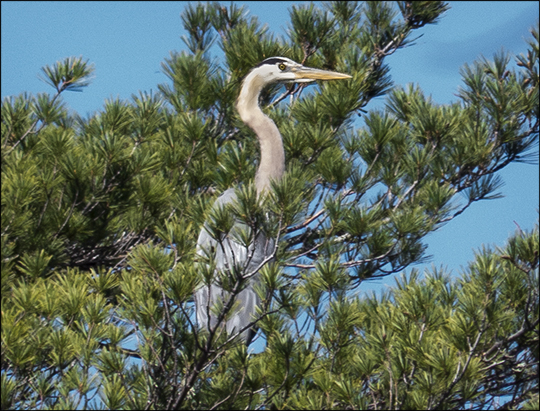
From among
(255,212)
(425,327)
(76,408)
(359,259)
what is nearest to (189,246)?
(255,212)

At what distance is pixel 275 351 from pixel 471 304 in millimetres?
520

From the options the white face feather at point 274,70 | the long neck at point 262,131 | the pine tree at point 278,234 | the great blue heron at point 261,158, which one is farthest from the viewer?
the white face feather at point 274,70

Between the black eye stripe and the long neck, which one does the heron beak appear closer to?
the black eye stripe

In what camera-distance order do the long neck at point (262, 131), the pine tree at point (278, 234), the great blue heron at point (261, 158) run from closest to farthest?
the pine tree at point (278, 234), the great blue heron at point (261, 158), the long neck at point (262, 131)

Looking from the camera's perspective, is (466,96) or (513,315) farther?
(466,96)

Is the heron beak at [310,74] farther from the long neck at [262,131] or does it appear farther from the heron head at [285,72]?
the long neck at [262,131]

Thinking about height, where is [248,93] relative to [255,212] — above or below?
above

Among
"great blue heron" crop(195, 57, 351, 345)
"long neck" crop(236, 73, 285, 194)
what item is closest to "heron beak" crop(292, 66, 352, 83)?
"great blue heron" crop(195, 57, 351, 345)

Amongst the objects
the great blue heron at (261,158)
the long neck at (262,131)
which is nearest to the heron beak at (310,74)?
the great blue heron at (261,158)

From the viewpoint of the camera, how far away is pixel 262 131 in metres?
3.60

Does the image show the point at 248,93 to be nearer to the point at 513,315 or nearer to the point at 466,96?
the point at 466,96

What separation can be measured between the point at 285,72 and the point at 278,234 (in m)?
1.87

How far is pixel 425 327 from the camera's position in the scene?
242cm

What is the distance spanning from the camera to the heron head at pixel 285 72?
3.87 m
